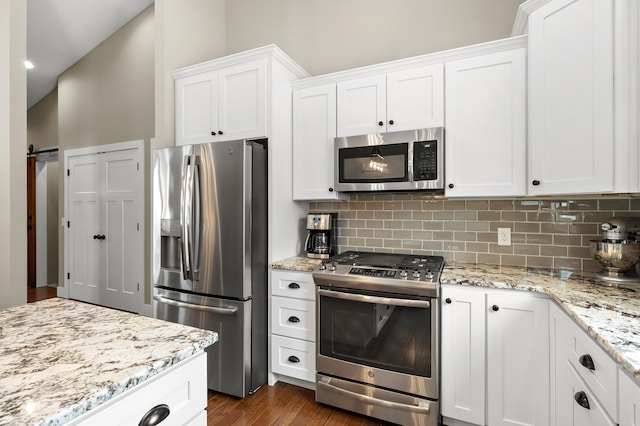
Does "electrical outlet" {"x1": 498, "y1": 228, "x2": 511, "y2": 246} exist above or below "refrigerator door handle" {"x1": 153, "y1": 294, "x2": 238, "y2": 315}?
above

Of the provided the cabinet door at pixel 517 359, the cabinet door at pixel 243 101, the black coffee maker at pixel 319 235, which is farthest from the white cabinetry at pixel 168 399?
the cabinet door at pixel 243 101

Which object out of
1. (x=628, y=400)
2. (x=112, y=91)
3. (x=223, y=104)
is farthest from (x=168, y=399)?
(x=112, y=91)

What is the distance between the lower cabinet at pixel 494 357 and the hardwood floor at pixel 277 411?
0.56 meters

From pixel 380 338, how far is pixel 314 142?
1.50 m

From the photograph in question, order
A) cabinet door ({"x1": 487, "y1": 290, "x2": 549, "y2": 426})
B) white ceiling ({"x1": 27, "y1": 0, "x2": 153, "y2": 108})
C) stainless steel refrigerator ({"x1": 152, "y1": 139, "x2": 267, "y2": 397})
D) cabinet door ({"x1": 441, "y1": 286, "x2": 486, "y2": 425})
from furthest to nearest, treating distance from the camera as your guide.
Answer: white ceiling ({"x1": 27, "y1": 0, "x2": 153, "y2": 108}) → stainless steel refrigerator ({"x1": 152, "y1": 139, "x2": 267, "y2": 397}) → cabinet door ({"x1": 441, "y1": 286, "x2": 486, "y2": 425}) → cabinet door ({"x1": 487, "y1": 290, "x2": 549, "y2": 426})

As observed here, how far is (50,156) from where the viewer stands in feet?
17.1

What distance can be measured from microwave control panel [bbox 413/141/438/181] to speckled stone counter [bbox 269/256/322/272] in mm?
955

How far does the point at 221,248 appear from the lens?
2.32 meters

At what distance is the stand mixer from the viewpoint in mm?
1762

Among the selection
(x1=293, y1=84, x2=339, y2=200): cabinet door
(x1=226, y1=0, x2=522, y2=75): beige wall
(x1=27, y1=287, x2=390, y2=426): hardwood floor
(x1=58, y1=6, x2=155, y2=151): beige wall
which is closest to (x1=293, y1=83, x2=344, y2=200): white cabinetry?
(x1=293, y1=84, x2=339, y2=200): cabinet door

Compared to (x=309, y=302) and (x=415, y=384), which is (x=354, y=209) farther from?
(x=415, y=384)

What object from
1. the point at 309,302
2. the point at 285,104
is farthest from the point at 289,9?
the point at 309,302

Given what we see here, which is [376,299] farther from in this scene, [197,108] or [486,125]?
[197,108]

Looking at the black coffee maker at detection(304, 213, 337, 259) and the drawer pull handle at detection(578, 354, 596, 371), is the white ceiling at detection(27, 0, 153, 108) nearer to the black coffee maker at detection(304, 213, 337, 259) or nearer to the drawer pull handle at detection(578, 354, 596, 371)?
the black coffee maker at detection(304, 213, 337, 259)
